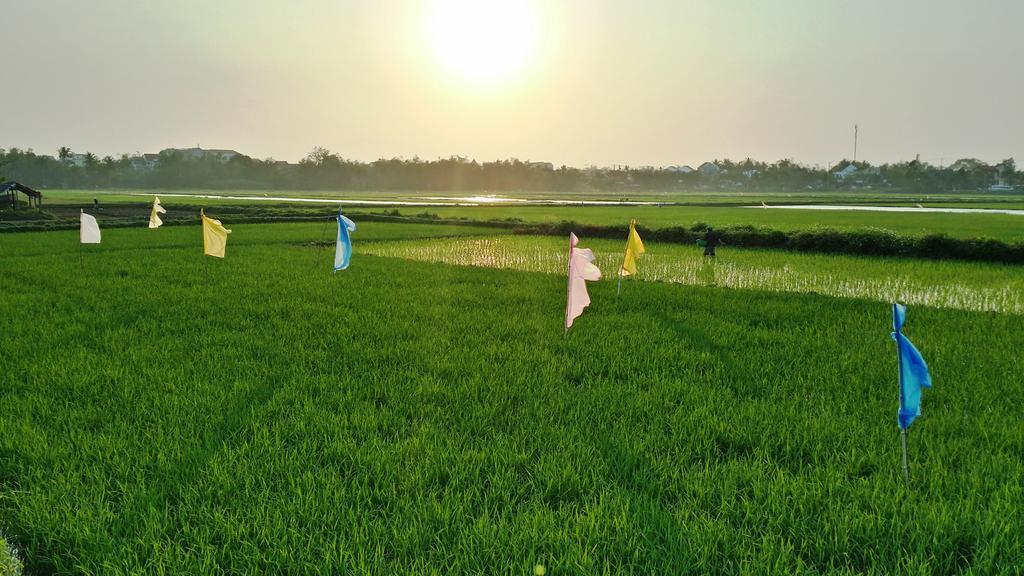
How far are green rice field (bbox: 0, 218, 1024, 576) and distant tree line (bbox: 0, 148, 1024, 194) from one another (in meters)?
101

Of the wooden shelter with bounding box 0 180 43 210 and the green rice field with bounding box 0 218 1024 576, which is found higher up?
the wooden shelter with bounding box 0 180 43 210

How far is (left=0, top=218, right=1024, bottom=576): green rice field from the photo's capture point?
2.25m

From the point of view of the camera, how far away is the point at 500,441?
3.20 meters

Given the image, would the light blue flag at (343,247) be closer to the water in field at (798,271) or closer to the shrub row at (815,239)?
the water in field at (798,271)

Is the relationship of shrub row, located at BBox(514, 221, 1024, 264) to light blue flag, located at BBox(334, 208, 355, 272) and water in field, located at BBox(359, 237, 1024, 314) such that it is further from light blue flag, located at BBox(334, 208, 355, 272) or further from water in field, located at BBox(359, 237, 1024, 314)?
light blue flag, located at BBox(334, 208, 355, 272)

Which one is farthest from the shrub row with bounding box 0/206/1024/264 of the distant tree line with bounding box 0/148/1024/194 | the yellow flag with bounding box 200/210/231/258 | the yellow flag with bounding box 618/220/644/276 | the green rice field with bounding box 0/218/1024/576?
the distant tree line with bounding box 0/148/1024/194

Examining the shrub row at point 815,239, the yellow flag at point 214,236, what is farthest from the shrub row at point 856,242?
the yellow flag at point 214,236

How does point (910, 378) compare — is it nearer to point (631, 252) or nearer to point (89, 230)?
point (631, 252)

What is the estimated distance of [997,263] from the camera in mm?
12812

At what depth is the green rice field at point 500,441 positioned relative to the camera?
2.25m

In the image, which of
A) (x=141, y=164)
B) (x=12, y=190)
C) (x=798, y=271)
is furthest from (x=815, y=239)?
(x=141, y=164)

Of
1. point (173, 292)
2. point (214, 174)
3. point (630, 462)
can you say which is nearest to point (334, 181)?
point (214, 174)

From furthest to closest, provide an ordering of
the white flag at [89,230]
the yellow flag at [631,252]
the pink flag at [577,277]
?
1. the white flag at [89,230]
2. the yellow flag at [631,252]
3. the pink flag at [577,277]

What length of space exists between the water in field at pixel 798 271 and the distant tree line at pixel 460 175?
93268 millimetres
